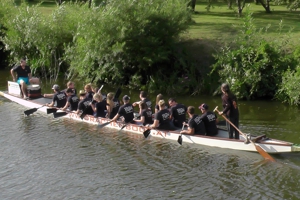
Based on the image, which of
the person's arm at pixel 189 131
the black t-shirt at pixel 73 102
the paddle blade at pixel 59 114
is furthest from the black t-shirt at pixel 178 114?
the paddle blade at pixel 59 114

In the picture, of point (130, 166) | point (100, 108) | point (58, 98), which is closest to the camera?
point (130, 166)

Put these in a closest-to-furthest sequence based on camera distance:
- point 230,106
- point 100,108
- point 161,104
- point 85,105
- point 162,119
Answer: point 230,106 < point 161,104 < point 162,119 < point 100,108 < point 85,105

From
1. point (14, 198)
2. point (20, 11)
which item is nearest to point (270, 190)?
point (14, 198)

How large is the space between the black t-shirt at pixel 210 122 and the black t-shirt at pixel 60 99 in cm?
691

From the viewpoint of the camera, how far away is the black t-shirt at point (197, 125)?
15742mm

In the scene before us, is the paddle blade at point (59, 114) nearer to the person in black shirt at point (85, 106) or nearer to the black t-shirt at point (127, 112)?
the person in black shirt at point (85, 106)

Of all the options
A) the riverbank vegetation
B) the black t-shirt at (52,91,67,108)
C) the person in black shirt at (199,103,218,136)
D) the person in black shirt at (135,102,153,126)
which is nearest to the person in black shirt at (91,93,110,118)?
the person in black shirt at (135,102,153,126)

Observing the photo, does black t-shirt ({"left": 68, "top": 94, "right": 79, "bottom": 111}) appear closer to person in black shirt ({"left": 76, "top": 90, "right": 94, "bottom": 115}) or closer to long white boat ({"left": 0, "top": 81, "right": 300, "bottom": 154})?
long white boat ({"left": 0, "top": 81, "right": 300, "bottom": 154})

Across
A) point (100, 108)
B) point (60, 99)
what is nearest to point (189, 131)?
point (100, 108)

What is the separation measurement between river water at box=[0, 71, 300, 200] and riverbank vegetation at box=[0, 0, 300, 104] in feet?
12.0

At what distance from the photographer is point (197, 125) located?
1587 centimetres

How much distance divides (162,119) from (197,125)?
4.54 feet

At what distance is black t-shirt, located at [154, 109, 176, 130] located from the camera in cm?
1659

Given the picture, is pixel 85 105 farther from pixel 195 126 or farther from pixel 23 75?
pixel 195 126
